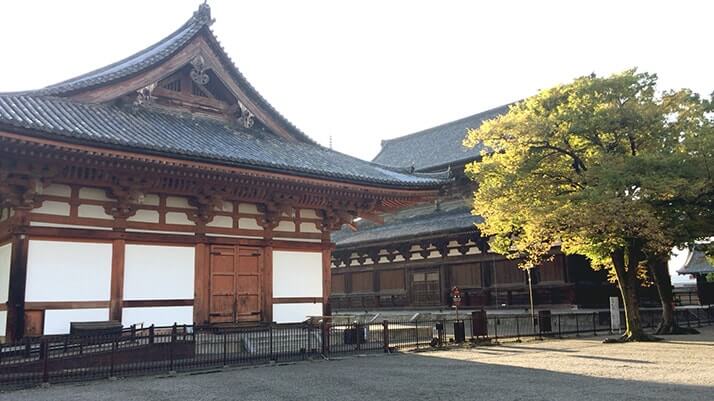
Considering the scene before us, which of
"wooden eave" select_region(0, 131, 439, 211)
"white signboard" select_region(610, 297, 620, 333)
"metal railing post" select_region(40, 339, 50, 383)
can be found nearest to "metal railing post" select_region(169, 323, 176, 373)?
"metal railing post" select_region(40, 339, 50, 383)

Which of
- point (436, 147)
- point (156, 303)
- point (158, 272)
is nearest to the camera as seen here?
point (156, 303)

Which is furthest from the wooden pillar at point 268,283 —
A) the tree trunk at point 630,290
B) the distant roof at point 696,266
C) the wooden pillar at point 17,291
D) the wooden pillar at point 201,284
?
the distant roof at point 696,266

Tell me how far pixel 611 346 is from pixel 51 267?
17154 mm

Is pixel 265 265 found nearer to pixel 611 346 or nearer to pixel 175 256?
pixel 175 256

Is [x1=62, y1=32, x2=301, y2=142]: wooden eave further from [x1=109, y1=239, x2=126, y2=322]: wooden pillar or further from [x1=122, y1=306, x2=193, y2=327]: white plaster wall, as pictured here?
[x1=122, y1=306, x2=193, y2=327]: white plaster wall

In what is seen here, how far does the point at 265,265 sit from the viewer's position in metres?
19.5

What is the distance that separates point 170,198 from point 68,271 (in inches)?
137

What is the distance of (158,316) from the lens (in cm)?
1711

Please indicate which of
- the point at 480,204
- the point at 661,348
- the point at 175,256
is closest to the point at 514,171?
the point at 480,204

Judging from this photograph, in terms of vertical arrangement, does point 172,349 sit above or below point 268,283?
below

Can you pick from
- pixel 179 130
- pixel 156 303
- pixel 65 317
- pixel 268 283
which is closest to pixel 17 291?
pixel 65 317

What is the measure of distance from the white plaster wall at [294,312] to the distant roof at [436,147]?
18.5m

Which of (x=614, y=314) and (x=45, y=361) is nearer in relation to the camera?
(x=45, y=361)

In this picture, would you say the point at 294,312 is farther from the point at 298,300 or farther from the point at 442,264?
the point at 442,264
